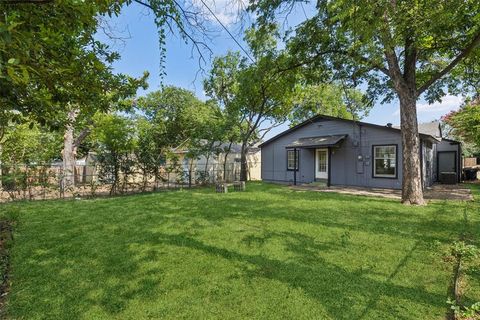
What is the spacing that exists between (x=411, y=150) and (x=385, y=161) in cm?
443

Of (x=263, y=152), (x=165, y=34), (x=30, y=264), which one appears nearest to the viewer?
(x=165, y=34)

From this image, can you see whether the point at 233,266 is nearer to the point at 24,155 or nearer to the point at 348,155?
the point at 348,155

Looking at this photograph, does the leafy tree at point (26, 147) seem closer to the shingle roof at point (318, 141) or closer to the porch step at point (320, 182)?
the shingle roof at point (318, 141)

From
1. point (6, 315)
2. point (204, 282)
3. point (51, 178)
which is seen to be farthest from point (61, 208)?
point (204, 282)

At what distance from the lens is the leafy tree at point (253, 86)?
27.8 feet

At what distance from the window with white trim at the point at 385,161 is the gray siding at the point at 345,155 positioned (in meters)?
0.17

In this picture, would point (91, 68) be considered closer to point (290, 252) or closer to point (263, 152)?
point (290, 252)

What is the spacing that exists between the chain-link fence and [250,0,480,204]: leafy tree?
320 inches

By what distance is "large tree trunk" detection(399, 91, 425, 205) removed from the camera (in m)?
8.37

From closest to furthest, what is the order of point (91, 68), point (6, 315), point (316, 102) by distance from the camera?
point (91, 68)
point (6, 315)
point (316, 102)

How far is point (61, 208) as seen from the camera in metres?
7.64

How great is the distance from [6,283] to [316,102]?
79.4 feet

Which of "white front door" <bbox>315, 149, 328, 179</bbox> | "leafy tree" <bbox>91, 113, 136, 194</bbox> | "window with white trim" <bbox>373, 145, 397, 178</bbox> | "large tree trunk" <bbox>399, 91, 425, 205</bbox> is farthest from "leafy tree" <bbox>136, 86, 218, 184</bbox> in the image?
"large tree trunk" <bbox>399, 91, 425, 205</bbox>

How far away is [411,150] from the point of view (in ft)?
27.7
